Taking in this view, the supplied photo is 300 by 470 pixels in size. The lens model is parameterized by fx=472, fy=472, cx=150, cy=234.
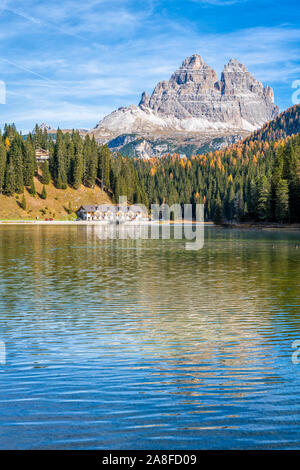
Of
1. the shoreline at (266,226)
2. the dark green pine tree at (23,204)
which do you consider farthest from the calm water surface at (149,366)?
the dark green pine tree at (23,204)

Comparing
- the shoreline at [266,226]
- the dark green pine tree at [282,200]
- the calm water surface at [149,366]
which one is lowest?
the calm water surface at [149,366]

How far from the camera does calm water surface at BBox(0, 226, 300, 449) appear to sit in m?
10.7

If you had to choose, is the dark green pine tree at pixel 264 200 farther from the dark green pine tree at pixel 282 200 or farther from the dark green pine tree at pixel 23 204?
the dark green pine tree at pixel 23 204

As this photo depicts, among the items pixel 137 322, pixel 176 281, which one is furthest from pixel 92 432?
pixel 176 281

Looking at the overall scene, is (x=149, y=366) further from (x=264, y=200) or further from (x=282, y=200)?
(x=264, y=200)

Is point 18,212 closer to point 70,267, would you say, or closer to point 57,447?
point 70,267

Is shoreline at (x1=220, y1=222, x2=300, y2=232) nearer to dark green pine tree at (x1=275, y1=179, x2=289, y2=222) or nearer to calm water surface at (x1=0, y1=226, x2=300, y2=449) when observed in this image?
dark green pine tree at (x1=275, y1=179, x2=289, y2=222)

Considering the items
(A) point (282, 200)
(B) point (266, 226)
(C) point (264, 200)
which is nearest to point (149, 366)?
(A) point (282, 200)

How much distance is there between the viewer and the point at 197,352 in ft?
57.3

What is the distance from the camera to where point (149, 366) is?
15.7 metres

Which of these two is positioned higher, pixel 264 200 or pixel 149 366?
Result: pixel 264 200

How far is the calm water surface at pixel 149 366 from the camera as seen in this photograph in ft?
35.1

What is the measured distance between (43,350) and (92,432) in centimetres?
776

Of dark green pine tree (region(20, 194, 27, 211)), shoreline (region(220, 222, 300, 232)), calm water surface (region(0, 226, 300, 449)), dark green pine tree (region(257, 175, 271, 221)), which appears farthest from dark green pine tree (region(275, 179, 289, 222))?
dark green pine tree (region(20, 194, 27, 211))
